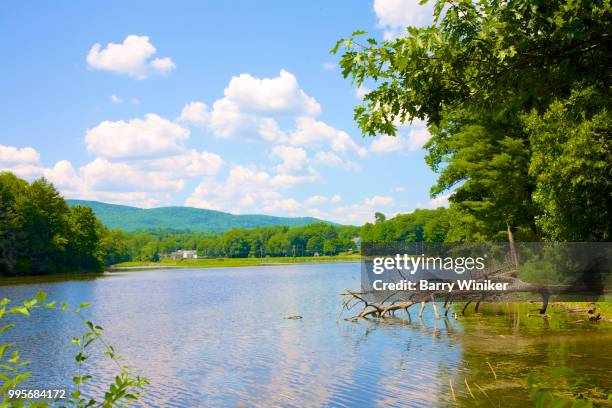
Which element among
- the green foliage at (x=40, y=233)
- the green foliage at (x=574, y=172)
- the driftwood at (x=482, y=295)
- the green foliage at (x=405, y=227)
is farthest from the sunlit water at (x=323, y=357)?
the green foliage at (x=405, y=227)

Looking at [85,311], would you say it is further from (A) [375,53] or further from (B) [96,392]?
(A) [375,53]

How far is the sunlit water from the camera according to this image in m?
14.2

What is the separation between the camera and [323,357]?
63.3 ft

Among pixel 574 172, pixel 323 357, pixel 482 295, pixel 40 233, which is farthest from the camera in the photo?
pixel 40 233

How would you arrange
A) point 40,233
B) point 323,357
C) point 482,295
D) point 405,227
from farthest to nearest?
point 405,227 < point 40,233 < point 482,295 < point 323,357

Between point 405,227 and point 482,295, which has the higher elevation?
point 405,227

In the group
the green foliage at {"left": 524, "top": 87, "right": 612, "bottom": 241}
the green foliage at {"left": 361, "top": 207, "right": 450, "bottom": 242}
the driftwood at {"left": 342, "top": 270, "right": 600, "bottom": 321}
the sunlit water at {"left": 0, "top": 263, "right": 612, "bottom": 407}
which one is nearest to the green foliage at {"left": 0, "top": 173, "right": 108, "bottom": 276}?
the sunlit water at {"left": 0, "top": 263, "right": 612, "bottom": 407}

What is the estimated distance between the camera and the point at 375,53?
7.12m

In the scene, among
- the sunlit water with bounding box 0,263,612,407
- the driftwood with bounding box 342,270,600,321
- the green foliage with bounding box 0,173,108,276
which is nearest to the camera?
the sunlit water with bounding box 0,263,612,407

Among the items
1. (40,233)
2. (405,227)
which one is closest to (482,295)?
(40,233)

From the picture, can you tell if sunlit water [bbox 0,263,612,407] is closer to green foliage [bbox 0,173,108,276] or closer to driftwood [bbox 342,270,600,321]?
driftwood [bbox 342,270,600,321]

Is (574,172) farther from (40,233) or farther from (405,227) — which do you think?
(405,227)

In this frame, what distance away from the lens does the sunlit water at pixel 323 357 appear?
46.6 ft

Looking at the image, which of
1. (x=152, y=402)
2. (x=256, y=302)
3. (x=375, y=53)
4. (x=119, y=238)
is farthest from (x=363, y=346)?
(x=119, y=238)
